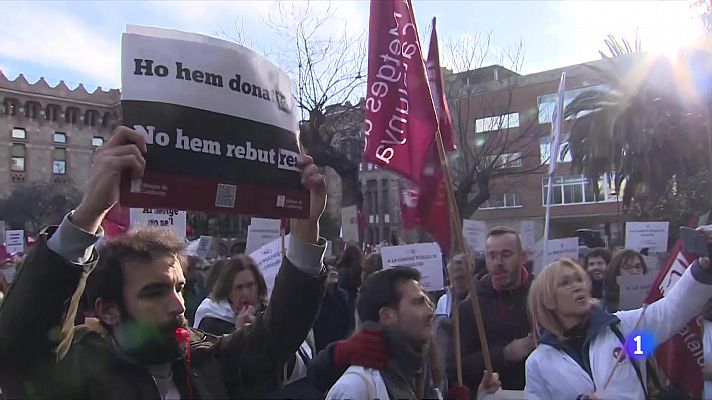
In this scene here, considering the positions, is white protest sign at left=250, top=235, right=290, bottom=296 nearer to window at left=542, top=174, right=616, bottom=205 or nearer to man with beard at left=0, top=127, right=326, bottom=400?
man with beard at left=0, top=127, right=326, bottom=400

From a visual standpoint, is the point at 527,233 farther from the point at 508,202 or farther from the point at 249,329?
the point at 508,202

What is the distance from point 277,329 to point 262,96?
2.56 ft

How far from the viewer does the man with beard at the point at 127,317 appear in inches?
67.7

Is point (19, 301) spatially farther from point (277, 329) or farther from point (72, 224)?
point (277, 329)

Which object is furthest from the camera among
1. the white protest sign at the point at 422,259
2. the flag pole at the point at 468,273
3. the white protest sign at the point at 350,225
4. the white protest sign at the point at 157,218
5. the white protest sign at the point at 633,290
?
the white protest sign at the point at 350,225

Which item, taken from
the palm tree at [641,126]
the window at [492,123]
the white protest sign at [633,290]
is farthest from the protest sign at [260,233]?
the window at [492,123]

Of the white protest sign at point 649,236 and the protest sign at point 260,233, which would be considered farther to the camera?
the white protest sign at point 649,236

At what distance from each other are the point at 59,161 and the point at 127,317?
216ft

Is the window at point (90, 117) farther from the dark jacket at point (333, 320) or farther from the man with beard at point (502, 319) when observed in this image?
the man with beard at point (502, 319)

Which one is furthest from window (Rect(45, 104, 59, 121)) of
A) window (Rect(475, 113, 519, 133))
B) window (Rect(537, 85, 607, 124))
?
window (Rect(475, 113, 519, 133))

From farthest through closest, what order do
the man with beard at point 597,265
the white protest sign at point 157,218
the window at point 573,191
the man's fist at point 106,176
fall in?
the window at point 573,191, the man with beard at point 597,265, the white protest sign at point 157,218, the man's fist at point 106,176

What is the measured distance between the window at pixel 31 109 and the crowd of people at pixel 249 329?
2497 inches

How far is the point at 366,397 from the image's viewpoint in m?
2.49

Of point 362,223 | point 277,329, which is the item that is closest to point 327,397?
point 277,329
